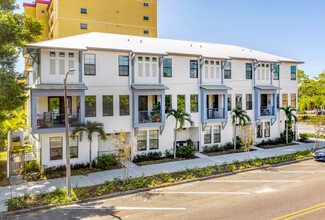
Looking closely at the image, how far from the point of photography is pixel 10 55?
1728 centimetres

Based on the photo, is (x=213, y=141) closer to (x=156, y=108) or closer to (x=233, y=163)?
(x=233, y=163)

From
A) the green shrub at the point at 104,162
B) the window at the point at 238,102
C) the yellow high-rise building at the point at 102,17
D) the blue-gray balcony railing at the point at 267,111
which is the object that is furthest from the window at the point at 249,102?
the yellow high-rise building at the point at 102,17

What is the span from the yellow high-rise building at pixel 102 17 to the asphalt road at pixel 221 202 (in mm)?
33917

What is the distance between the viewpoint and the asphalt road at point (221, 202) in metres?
10.9

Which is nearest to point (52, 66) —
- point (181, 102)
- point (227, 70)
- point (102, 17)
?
point (181, 102)

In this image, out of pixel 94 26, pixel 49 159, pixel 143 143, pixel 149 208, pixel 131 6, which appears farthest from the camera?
pixel 131 6

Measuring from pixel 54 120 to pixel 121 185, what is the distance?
26.0 feet

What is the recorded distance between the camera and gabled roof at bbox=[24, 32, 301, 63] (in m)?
19.2

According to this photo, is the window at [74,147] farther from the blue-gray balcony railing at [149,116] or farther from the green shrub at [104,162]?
the blue-gray balcony railing at [149,116]

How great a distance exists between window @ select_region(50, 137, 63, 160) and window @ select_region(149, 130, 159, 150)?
24.0 feet

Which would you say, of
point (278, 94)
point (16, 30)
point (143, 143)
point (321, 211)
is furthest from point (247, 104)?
point (16, 30)

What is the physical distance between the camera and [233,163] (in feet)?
63.9

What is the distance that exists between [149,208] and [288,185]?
8.63m

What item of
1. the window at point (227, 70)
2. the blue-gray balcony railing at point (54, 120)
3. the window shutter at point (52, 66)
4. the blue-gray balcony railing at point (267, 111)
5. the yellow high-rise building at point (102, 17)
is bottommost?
the blue-gray balcony railing at point (54, 120)
